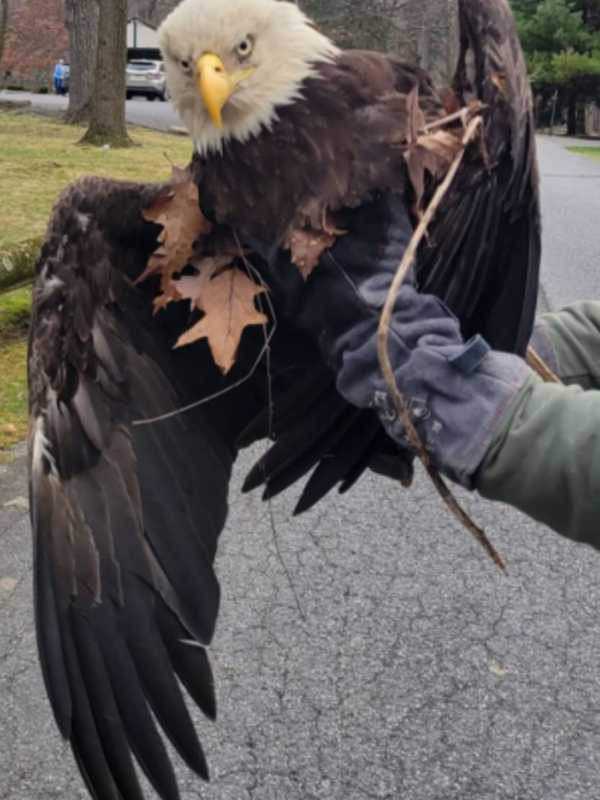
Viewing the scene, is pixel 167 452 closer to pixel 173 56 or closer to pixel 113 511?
pixel 113 511

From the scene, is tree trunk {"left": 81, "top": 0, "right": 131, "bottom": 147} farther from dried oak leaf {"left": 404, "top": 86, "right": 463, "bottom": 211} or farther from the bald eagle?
dried oak leaf {"left": 404, "top": 86, "right": 463, "bottom": 211}

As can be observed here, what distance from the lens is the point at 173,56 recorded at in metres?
2.38

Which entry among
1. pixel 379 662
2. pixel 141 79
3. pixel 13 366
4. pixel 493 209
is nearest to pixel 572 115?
pixel 141 79

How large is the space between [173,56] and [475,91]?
0.67 m

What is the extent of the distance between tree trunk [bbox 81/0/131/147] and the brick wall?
3467 centimetres

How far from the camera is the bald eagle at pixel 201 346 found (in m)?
2.25

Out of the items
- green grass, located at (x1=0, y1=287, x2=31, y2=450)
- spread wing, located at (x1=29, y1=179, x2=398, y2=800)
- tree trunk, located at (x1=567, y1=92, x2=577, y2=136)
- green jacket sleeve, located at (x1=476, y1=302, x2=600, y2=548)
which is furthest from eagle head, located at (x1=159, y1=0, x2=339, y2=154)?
tree trunk, located at (x1=567, y1=92, x2=577, y2=136)

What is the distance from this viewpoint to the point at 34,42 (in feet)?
159

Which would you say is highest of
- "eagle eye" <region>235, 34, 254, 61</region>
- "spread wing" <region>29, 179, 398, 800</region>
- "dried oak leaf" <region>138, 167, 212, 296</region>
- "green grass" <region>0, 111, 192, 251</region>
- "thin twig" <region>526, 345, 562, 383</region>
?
"eagle eye" <region>235, 34, 254, 61</region>

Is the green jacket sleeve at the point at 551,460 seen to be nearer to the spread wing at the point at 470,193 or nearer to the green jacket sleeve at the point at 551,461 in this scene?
the green jacket sleeve at the point at 551,461

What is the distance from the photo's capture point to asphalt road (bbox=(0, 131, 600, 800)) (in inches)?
106

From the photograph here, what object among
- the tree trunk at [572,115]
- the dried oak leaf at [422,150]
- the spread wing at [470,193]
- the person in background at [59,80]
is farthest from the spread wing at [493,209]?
the person in background at [59,80]

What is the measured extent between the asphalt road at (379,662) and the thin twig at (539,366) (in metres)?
1.07

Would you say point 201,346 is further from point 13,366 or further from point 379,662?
point 13,366
